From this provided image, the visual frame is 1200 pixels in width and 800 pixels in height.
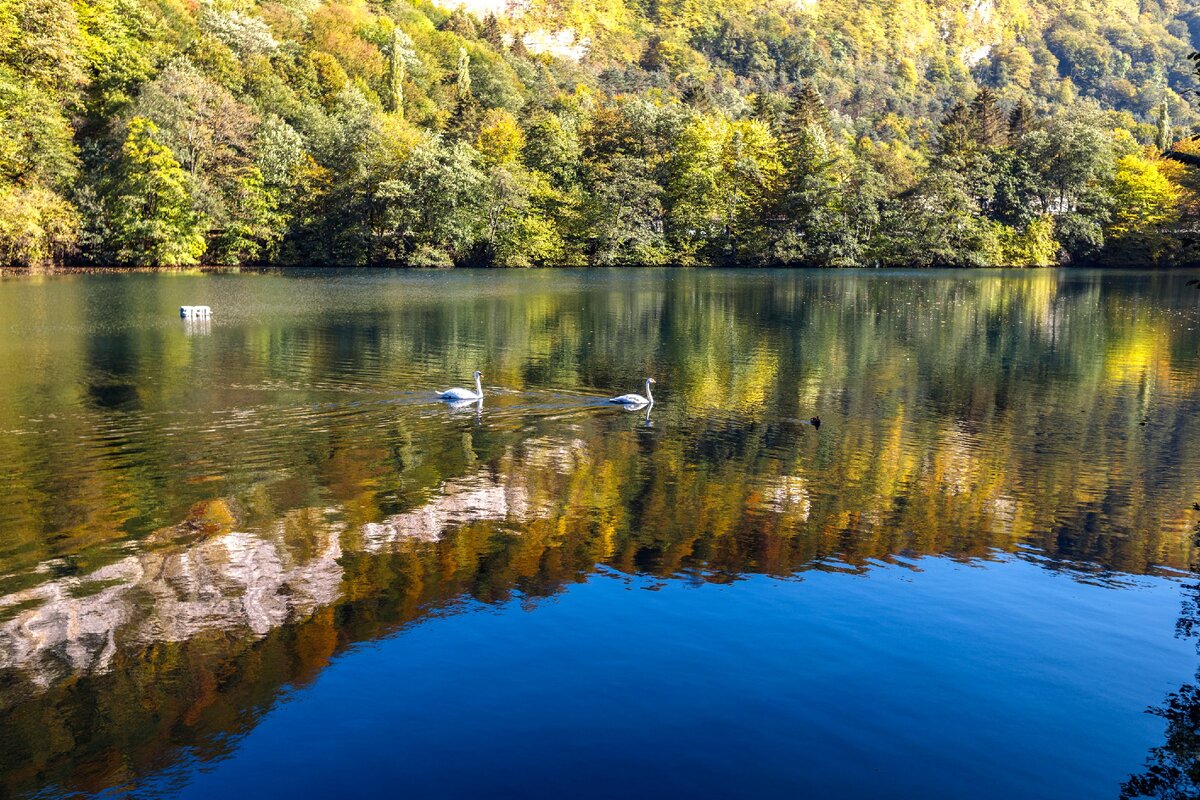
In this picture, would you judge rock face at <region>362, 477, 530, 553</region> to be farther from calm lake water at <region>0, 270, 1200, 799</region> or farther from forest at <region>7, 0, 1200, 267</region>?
forest at <region>7, 0, 1200, 267</region>

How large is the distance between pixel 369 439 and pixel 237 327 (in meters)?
21.8

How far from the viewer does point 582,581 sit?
13.6 metres

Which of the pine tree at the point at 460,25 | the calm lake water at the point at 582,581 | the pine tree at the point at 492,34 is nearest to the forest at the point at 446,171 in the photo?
the pine tree at the point at 460,25

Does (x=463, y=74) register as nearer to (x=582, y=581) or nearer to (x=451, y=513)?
(x=451, y=513)

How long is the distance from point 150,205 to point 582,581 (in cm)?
7788

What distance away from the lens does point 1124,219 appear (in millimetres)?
106938

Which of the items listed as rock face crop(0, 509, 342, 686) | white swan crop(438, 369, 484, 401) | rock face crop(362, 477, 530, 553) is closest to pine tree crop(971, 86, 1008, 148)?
white swan crop(438, 369, 484, 401)

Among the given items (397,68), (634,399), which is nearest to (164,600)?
A: (634,399)

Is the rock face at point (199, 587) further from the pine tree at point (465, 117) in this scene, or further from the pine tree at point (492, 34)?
the pine tree at point (492, 34)

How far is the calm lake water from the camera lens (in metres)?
9.35

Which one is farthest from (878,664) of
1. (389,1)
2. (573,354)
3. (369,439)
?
(389,1)

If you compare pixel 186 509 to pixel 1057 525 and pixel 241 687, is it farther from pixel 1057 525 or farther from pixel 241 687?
pixel 1057 525

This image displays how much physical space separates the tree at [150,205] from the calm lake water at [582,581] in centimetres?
5257

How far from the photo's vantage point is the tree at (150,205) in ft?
256
